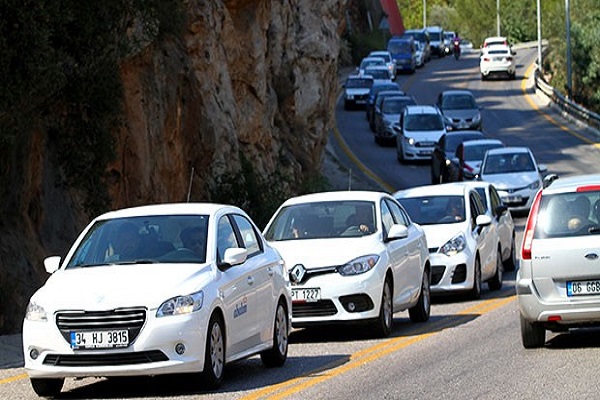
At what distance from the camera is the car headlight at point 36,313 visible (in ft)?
38.2

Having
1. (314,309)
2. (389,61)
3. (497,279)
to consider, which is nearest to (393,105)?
(389,61)

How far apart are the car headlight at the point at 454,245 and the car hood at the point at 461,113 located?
3886 cm

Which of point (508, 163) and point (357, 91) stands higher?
point (508, 163)

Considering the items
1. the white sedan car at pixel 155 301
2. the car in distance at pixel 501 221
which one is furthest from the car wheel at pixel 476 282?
the white sedan car at pixel 155 301

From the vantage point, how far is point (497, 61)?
83125mm

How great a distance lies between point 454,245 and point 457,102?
40.1m

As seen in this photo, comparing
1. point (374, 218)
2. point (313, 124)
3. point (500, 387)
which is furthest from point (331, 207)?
point (313, 124)

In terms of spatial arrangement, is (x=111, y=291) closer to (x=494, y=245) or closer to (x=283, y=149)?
(x=494, y=245)

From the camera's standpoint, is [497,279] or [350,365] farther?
[497,279]

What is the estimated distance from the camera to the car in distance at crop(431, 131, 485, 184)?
145ft

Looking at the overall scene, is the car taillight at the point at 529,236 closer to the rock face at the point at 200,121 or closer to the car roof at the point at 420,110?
the rock face at the point at 200,121

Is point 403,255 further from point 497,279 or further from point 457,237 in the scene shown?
point 497,279

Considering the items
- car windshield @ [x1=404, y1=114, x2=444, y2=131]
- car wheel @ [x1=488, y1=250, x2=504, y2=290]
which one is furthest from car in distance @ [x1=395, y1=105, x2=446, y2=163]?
car wheel @ [x1=488, y1=250, x2=504, y2=290]

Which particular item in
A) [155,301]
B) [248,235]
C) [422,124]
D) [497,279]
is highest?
[155,301]
